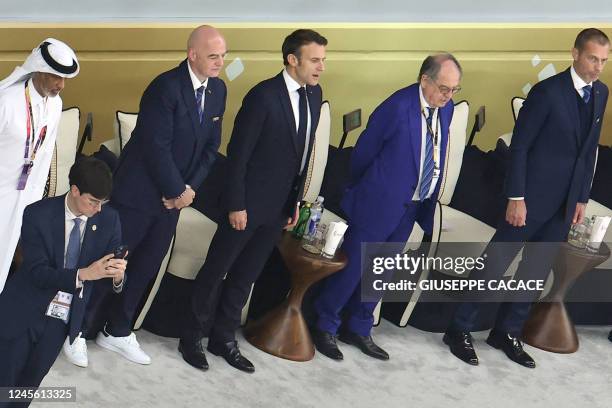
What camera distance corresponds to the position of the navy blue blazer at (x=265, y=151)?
180 inches

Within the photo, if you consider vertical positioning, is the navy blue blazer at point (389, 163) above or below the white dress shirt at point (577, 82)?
below

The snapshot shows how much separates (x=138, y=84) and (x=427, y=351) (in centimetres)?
191

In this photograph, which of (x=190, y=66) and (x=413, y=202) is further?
(x=413, y=202)

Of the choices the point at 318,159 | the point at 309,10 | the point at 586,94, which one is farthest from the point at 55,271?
the point at 309,10

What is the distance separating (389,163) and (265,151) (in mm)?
603

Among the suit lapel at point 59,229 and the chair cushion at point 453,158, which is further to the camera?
the chair cushion at point 453,158

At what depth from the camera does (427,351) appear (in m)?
A: 5.40

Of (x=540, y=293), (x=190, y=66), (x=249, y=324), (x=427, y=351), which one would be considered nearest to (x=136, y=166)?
(x=190, y=66)

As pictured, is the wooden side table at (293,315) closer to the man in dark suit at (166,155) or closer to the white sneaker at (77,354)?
the man in dark suit at (166,155)

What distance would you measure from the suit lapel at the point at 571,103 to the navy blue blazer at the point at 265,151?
1.12m

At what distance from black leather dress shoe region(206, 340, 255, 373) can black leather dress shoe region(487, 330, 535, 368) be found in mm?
1263

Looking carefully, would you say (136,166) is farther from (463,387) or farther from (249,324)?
(463,387)

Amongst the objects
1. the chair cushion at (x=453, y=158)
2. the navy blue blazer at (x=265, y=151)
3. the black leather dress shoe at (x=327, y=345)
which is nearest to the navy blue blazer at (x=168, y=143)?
the navy blue blazer at (x=265, y=151)

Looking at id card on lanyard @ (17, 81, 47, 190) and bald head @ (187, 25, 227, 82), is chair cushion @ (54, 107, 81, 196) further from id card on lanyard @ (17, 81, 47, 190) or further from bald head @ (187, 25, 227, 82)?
bald head @ (187, 25, 227, 82)
